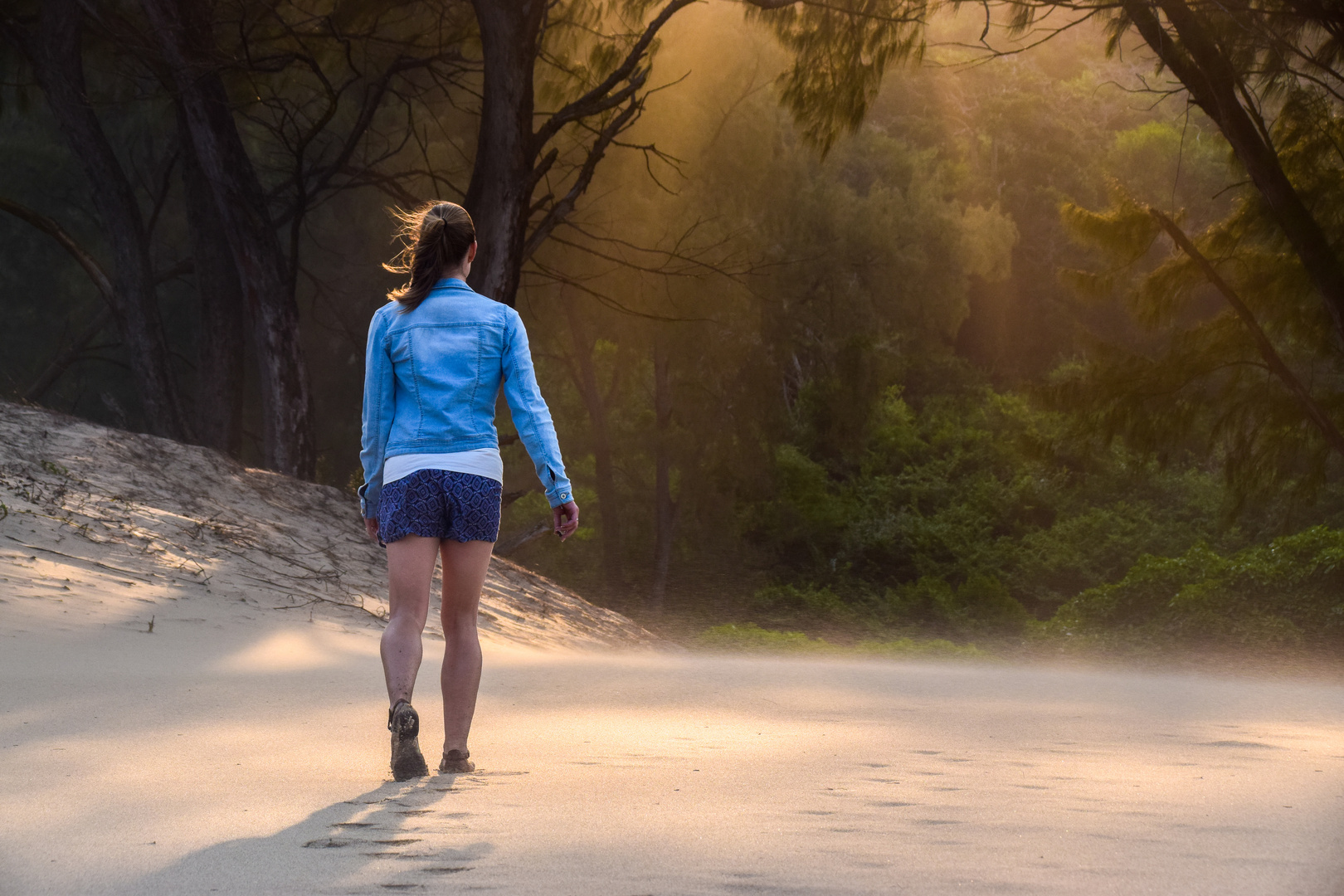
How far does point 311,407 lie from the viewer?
1312 cm

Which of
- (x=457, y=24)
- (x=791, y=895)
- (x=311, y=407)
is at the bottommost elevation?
(x=791, y=895)

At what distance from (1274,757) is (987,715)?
1.36m

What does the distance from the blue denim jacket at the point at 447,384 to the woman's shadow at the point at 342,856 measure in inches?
39.2

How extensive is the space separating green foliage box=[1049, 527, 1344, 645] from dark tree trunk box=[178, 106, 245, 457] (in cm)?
961

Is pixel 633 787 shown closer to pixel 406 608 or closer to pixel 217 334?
pixel 406 608

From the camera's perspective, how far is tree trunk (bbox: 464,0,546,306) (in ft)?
36.9

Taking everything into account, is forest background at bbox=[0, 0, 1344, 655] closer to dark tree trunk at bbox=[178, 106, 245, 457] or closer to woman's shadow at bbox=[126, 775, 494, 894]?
dark tree trunk at bbox=[178, 106, 245, 457]

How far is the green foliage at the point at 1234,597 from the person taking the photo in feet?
41.3

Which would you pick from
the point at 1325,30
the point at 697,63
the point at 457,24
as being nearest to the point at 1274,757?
the point at 1325,30

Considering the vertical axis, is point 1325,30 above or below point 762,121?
below

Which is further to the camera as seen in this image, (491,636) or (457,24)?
(457,24)

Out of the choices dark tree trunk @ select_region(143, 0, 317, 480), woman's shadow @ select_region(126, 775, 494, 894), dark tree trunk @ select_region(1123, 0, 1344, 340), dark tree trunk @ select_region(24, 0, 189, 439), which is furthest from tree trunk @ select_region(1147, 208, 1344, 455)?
dark tree trunk @ select_region(24, 0, 189, 439)

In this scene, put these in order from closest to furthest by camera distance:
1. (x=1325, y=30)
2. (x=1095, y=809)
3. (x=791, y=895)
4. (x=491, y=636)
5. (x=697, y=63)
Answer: (x=791, y=895) → (x=1095, y=809) → (x=491, y=636) → (x=1325, y=30) → (x=697, y=63)

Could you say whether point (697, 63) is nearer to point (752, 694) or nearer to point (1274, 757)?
point (752, 694)
